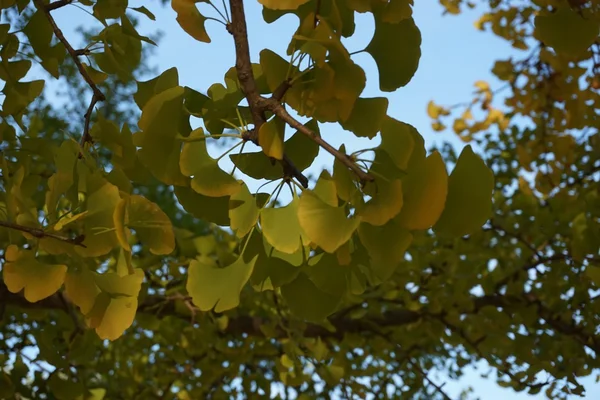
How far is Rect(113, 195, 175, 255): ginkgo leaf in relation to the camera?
55 centimetres

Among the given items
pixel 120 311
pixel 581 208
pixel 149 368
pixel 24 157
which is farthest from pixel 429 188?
pixel 149 368

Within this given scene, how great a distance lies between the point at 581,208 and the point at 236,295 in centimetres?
146

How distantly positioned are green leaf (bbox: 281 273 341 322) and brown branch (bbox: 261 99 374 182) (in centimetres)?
15

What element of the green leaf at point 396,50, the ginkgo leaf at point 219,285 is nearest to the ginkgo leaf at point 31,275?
the ginkgo leaf at point 219,285

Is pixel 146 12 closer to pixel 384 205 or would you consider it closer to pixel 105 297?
pixel 105 297

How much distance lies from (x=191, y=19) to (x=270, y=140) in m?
0.14

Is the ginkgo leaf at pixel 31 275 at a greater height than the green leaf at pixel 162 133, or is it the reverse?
the green leaf at pixel 162 133

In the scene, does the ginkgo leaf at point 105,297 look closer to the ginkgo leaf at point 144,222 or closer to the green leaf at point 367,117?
the ginkgo leaf at point 144,222

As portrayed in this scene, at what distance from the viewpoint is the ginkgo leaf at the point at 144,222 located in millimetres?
552

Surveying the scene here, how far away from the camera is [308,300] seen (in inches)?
23.9

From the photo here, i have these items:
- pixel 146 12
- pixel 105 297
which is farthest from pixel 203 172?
pixel 146 12

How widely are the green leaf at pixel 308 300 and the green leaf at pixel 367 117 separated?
0.45 ft

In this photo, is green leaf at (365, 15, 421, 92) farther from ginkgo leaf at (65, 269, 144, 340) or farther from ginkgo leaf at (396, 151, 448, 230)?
ginkgo leaf at (65, 269, 144, 340)

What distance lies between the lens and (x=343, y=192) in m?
0.52
